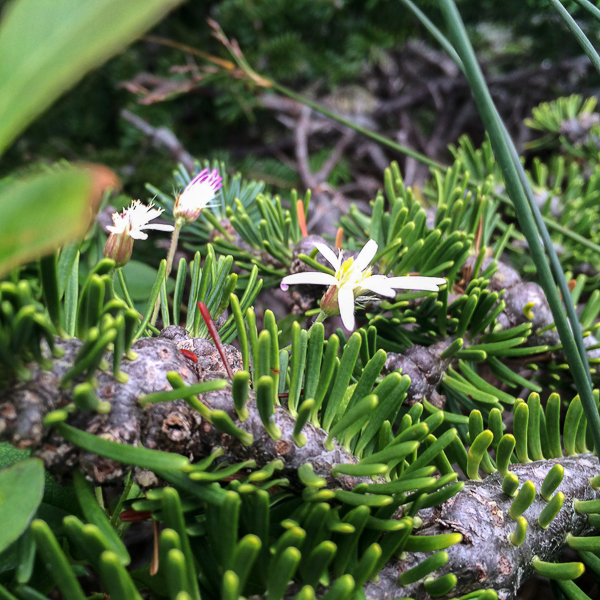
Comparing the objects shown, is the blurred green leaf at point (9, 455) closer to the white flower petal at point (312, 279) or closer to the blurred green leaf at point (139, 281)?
the white flower petal at point (312, 279)

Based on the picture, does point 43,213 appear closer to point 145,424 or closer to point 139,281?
point 145,424

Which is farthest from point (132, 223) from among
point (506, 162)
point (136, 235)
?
point (506, 162)

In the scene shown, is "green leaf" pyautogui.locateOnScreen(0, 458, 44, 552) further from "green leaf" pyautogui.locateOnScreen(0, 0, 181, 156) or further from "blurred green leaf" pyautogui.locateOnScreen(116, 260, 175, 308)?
"blurred green leaf" pyautogui.locateOnScreen(116, 260, 175, 308)

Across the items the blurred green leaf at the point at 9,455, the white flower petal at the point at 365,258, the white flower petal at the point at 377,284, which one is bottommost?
the blurred green leaf at the point at 9,455

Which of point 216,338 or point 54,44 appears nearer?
point 54,44

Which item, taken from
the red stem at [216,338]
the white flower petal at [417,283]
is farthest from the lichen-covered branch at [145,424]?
the white flower petal at [417,283]
